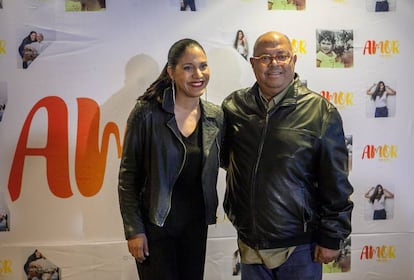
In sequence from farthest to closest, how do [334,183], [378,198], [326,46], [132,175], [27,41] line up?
[378,198] < [326,46] < [27,41] < [132,175] < [334,183]

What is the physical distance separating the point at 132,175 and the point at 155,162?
0.36 ft

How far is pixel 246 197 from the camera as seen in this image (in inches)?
59.3

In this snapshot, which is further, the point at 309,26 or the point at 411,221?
the point at 411,221

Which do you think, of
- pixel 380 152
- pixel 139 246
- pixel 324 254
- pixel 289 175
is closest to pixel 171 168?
pixel 139 246

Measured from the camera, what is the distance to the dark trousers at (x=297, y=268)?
1.50 m

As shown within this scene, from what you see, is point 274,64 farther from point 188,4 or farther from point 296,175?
point 188,4

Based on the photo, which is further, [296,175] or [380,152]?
[380,152]

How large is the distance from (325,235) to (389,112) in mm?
1220

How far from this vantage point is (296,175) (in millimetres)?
1470

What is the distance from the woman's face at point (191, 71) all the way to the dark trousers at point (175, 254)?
505 mm

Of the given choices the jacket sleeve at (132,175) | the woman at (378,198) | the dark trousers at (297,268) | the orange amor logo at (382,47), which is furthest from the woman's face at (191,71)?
the woman at (378,198)

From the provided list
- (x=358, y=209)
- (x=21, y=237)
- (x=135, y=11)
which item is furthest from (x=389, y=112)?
(x=21, y=237)

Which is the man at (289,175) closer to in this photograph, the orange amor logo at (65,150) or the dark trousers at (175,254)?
the dark trousers at (175,254)

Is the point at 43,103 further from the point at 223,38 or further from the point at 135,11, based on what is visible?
the point at 223,38
